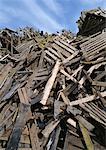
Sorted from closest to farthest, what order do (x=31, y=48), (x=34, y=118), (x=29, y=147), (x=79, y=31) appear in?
(x=29, y=147) → (x=34, y=118) → (x=31, y=48) → (x=79, y=31)

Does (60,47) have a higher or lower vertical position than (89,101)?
higher

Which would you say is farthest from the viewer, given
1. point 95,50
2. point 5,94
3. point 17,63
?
point 17,63

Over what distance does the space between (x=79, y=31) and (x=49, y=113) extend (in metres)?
10.5

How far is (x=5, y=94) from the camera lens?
8.51m

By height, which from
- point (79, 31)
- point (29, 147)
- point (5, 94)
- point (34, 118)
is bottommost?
point (29, 147)

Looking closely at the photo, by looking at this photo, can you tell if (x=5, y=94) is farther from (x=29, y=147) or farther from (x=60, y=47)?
(x=60, y=47)

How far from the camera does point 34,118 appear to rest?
6984 mm

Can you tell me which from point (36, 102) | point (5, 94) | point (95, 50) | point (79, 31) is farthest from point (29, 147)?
point (79, 31)

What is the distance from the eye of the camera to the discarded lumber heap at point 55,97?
6.44 m

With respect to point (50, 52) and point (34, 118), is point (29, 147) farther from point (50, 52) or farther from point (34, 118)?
point (50, 52)

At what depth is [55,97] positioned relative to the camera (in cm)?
754

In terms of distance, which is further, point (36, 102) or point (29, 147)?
point (36, 102)

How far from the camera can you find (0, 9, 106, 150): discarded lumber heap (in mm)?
6438

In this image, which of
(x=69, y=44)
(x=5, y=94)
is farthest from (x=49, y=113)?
(x=69, y=44)
